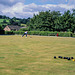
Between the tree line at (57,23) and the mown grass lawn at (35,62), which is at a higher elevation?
the tree line at (57,23)

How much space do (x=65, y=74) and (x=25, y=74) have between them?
1.66 meters

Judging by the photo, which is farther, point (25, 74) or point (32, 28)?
point (32, 28)

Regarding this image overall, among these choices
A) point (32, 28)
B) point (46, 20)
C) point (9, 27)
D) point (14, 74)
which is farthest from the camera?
point (9, 27)

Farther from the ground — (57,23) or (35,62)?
(57,23)

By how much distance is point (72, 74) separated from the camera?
5738 mm

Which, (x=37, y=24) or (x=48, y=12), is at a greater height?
(x=48, y=12)

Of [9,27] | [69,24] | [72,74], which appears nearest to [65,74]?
[72,74]

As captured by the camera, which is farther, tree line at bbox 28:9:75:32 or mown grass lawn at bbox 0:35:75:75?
tree line at bbox 28:9:75:32

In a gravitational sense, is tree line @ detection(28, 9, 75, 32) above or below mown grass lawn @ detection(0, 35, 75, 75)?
above

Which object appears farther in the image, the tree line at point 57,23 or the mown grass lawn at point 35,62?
the tree line at point 57,23

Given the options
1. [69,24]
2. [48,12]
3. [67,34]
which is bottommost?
[67,34]

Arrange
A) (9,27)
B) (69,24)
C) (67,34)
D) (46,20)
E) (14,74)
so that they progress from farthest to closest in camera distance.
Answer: (9,27), (46,20), (69,24), (67,34), (14,74)

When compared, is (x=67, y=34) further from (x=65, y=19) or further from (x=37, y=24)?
(x=37, y=24)

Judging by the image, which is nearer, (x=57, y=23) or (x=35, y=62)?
(x=35, y=62)
